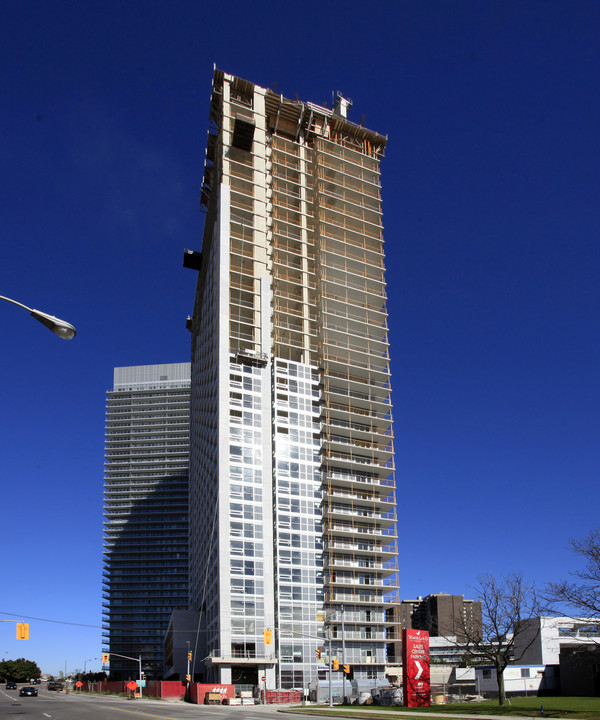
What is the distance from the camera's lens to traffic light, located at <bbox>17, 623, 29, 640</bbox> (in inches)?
2424

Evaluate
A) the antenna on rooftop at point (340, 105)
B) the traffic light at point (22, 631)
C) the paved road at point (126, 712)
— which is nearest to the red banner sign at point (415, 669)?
the paved road at point (126, 712)

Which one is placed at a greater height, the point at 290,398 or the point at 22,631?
the point at 290,398

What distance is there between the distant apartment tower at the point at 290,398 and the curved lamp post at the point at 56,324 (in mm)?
74592

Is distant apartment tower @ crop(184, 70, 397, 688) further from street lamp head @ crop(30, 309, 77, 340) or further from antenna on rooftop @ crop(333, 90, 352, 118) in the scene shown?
street lamp head @ crop(30, 309, 77, 340)

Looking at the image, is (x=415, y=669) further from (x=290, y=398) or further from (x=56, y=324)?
(x=290, y=398)

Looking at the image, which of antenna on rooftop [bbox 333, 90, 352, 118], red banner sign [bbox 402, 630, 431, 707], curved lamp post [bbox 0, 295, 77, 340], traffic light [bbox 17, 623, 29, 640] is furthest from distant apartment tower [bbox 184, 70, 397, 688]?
curved lamp post [bbox 0, 295, 77, 340]

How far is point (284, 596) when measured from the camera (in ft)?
303

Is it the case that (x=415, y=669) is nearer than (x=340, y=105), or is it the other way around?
(x=415, y=669)

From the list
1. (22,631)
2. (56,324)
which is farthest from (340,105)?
(56,324)

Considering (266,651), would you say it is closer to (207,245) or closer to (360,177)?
(207,245)

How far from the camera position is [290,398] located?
104m

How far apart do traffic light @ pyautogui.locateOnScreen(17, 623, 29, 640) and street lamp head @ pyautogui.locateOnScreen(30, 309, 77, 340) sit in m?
56.8

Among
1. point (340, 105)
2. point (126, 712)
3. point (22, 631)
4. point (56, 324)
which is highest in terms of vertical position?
point (340, 105)

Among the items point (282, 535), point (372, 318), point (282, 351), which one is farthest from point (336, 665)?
point (372, 318)
